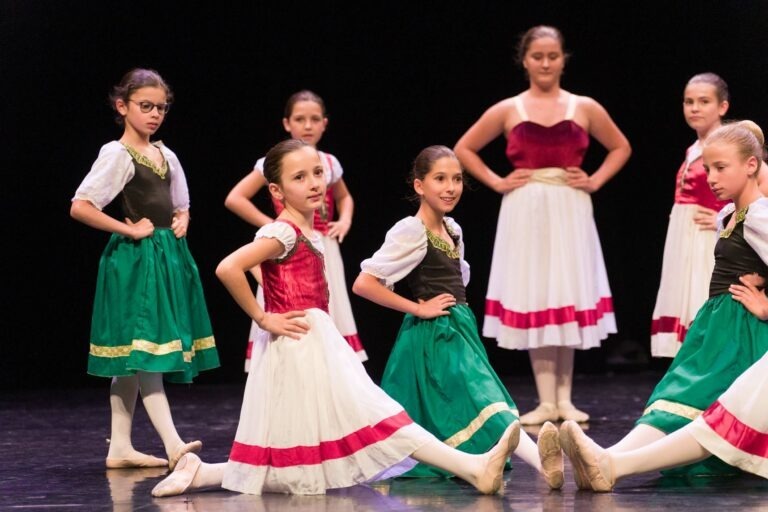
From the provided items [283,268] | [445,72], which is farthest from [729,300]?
[445,72]

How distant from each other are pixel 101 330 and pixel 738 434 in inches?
77.2

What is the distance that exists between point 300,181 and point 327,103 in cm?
311

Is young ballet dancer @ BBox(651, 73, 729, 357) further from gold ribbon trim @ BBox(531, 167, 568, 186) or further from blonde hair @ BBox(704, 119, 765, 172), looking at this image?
blonde hair @ BBox(704, 119, 765, 172)

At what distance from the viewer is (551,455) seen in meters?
3.14

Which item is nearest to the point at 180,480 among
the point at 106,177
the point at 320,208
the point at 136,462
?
the point at 136,462

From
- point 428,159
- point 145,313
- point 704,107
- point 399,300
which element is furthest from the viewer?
point 704,107

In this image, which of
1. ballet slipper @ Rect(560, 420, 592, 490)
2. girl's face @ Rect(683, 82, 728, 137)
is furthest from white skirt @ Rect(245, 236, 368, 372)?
ballet slipper @ Rect(560, 420, 592, 490)

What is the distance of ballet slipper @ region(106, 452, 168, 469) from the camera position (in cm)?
380

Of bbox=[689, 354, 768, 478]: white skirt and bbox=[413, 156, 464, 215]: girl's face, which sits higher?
bbox=[413, 156, 464, 215]: girl's face

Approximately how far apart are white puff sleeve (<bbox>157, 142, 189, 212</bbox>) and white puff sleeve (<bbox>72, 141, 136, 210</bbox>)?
0.17 meters

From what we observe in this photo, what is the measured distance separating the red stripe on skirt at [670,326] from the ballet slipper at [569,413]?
418 millimetres

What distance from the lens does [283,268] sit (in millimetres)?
3316

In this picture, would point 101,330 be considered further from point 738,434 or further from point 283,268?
point 738,434

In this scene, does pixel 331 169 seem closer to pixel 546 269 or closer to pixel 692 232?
pixel 546 269
